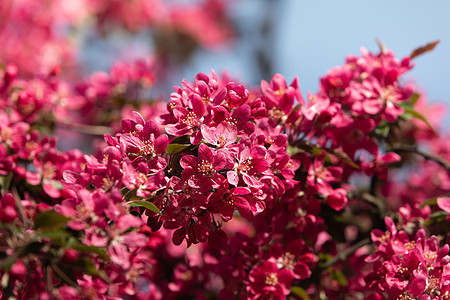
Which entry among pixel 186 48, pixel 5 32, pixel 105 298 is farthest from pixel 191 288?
pixel 186 48

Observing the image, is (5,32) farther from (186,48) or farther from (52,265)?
(52,265)

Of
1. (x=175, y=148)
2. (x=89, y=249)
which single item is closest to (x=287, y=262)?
(x=175, y=148)

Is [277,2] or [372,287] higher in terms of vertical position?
[277,2]

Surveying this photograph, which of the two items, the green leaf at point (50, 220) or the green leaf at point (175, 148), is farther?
the green leaf at point (175, 148)

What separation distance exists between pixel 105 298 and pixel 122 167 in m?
0.33

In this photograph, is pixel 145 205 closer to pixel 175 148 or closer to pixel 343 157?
pixel 175 148

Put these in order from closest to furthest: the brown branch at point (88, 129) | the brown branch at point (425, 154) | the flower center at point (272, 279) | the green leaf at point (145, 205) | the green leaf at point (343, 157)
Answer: the green leaf at point (145, 205) < the flower center at point (272, 279) < the green leaf at point (343, 157) < the brown branch at point (425, 154) < the brown branch at point (88, 129)

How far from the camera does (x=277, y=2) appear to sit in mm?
5609

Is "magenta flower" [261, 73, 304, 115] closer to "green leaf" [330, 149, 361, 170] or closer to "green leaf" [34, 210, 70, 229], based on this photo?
"green leaf" [330, 149, 361, 170]

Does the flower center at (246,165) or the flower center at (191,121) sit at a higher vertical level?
the flower center at (191,121)

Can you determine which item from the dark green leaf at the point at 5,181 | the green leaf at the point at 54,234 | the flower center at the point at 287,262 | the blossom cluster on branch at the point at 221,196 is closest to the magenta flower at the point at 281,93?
the blossom cluster on branch at the point at 221,196

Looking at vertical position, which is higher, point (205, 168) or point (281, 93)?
point (281, 93)

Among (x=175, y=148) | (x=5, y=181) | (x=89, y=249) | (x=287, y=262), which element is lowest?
(x=5, y=181)

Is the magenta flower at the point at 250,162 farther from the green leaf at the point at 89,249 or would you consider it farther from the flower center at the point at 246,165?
the green leaf at the point at 89,249
